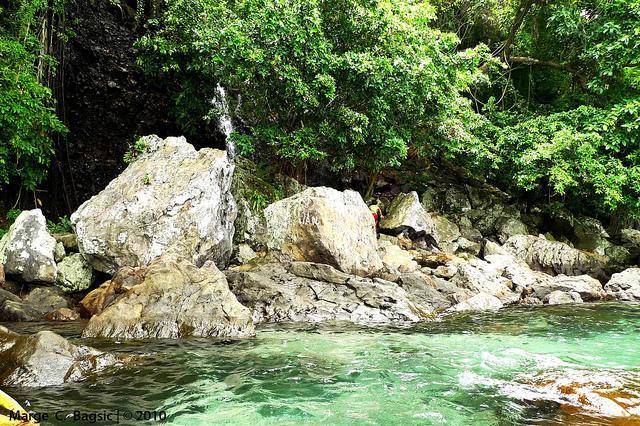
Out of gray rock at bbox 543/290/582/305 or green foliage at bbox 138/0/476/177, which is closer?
gray rock at bbox 543/290/582/305

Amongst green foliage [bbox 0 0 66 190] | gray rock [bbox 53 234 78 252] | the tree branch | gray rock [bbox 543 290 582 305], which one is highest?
the tree branch

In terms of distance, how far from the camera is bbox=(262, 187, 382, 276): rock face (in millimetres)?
10750

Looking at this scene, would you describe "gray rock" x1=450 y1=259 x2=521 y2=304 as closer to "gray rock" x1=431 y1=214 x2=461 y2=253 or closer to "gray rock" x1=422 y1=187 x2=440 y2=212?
"gray rock" x1=431 y1=214 x2=461 y2=253

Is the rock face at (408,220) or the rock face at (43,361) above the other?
the rock face at (408,220)

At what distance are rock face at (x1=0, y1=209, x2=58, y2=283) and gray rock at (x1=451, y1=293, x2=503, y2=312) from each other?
30.0ft

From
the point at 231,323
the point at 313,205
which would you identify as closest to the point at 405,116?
the point at 313,205

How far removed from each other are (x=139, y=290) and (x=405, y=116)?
1018 cm

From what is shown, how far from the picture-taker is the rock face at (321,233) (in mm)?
10750

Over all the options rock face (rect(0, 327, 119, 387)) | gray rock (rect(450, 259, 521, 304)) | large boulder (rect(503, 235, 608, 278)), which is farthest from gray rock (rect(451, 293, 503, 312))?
rock face (rect(0, 327, 119, 387))

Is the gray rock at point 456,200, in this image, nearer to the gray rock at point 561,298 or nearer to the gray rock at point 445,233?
the gray rock at point 445,233

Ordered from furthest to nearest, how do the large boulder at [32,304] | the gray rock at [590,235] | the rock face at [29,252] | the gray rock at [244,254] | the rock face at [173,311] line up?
the gray rock at [590,235] < the gray rock at [244,254] < the rock face at [29,252] < the large boulder at [32,304] < the rock face at [173,311]

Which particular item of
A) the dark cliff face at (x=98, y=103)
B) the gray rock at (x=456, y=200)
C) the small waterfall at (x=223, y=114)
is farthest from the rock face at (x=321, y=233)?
the gray rock at (x=456, y=200)

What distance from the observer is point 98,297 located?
848 cm

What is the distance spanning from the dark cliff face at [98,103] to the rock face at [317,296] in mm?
8718
